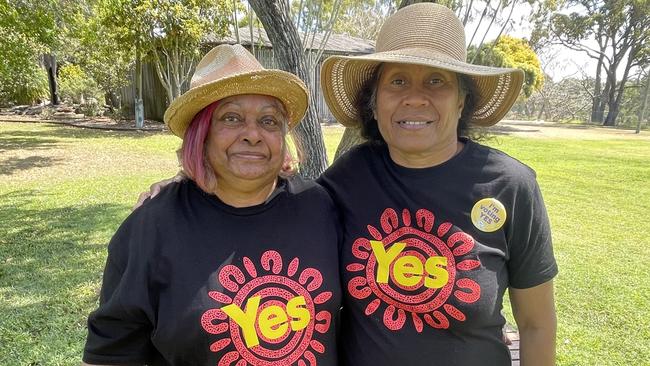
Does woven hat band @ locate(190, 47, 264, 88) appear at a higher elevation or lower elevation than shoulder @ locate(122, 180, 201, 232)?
higher

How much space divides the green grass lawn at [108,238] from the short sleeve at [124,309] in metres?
2.19

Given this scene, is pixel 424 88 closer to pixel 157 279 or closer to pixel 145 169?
pixel 157 279

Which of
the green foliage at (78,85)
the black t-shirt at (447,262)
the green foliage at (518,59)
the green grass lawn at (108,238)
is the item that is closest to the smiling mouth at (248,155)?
the black t-shirt at (447,262)

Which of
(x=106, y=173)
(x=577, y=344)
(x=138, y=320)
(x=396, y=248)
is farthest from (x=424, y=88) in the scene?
(x=106, y=173)

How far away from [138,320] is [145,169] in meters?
9.54

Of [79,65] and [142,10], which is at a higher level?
[142,10]

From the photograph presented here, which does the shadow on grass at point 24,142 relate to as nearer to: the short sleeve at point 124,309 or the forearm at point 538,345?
the short sleeve at point 124,309

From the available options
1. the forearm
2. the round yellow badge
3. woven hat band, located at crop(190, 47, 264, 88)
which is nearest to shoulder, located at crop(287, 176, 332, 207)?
woven hat band, located at crop(190, 47, 264, 88)

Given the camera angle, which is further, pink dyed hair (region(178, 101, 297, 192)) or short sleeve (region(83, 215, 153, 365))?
pink dyed hair (region(178, 101, 297, 192))

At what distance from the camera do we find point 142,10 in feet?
48.2

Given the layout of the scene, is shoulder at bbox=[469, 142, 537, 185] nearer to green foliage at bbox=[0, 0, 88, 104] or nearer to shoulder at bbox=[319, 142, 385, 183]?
shoulder at bbox=[319, 142, 385, 183]

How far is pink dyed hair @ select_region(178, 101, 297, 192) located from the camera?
1678 mm

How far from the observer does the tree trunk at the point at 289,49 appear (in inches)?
124

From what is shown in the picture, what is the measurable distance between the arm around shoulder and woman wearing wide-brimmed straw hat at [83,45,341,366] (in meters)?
0.70
